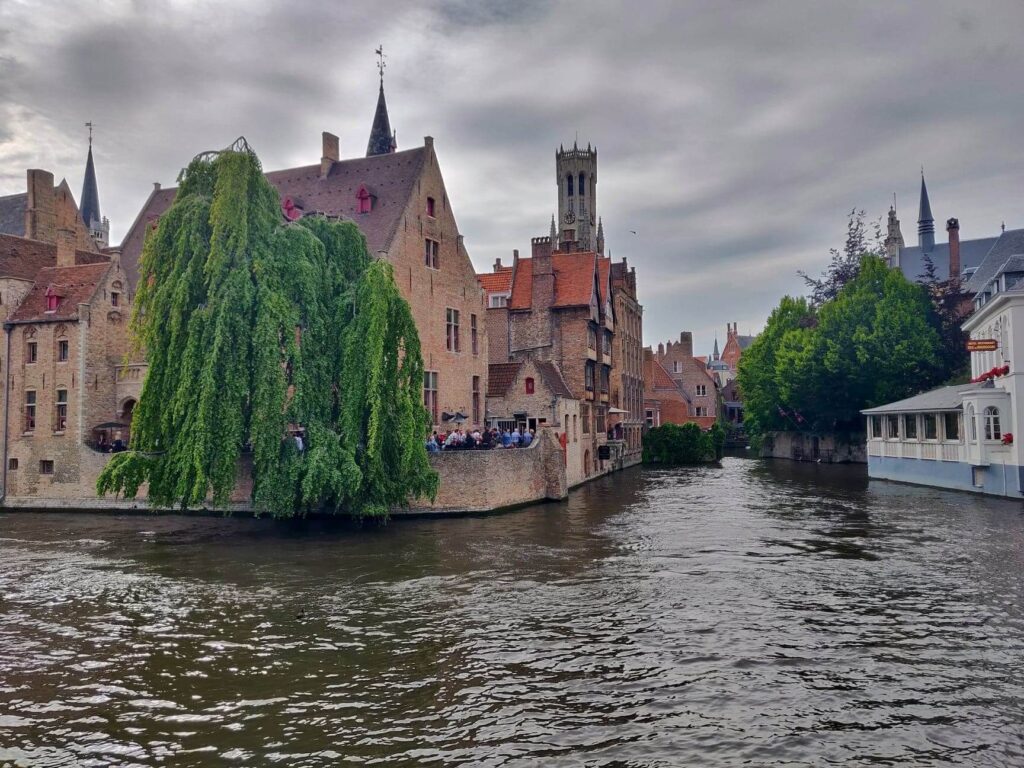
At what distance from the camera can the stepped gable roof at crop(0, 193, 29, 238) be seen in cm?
3791

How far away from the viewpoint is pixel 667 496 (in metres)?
30.6

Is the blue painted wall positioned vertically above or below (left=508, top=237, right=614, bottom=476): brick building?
below

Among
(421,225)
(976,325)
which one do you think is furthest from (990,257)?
(421,225)

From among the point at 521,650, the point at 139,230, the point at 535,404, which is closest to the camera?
the point at 521,650

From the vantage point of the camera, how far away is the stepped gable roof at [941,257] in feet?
192

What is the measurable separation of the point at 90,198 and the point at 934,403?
70943 millimetres

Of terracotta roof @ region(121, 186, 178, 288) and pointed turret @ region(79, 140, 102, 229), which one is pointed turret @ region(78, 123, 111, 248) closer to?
pointed turret @ region(79, 140, 102, 229)

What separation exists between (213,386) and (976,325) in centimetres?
3056

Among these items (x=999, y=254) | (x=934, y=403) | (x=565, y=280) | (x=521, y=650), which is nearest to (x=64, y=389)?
(x=565, y=280)

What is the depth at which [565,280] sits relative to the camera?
41938 millimetres

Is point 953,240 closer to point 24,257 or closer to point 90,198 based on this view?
point 24,257

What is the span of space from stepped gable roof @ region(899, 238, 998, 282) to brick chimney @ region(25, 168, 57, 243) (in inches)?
2142

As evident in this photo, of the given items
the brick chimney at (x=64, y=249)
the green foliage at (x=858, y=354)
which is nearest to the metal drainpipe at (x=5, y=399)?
the brick chimney at (x=64, y=249)

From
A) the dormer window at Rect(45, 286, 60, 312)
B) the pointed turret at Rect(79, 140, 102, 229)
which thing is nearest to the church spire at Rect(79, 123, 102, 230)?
the pointed turret at Rect(79, 140, 102, 229)
